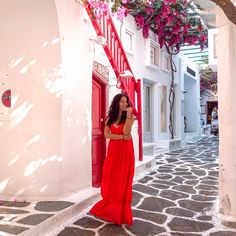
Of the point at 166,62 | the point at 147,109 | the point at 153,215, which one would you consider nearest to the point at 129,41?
the point at 147,109

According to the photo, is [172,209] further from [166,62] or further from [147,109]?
[166,62]

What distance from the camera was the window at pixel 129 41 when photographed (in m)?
9.99

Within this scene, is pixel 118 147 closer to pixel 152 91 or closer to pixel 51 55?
pixel 51 55

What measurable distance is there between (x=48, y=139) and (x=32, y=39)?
1593 mm

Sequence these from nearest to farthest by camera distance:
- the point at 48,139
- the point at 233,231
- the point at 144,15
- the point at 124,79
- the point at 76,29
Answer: the point at 233,231, the point at 48,139, the point at 76,29, the point at 124,79, the point at 144,15

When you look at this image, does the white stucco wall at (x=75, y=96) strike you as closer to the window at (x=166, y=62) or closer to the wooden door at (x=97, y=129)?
the wooden door at (x=97, y=129)

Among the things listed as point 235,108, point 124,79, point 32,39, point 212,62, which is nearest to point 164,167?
point 124,79

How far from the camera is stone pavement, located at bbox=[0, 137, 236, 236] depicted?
4.15 metres

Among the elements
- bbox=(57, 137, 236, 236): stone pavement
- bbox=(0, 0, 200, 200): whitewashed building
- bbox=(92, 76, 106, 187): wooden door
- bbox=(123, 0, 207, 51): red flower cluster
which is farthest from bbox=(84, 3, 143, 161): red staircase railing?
bbox=(123, 0, 207, 51): red flower cluster

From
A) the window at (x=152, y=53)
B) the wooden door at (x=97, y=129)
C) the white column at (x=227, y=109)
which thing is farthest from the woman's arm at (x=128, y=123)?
the window at (x=152, y=53)

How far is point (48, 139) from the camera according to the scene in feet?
16.7

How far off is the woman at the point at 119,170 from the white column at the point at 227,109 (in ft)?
4.60

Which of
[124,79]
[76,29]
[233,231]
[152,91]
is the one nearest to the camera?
[233,231]

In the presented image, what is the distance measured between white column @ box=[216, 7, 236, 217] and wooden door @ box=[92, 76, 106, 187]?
266 cm
